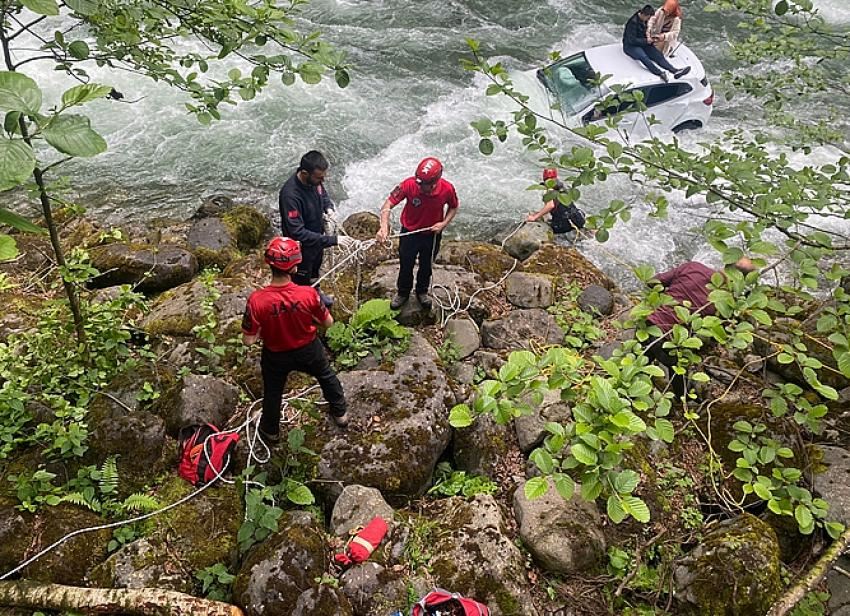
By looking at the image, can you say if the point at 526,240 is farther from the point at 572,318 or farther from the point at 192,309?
the point at 192,309

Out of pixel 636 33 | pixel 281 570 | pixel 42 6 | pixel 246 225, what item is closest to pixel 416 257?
pixel 281 570

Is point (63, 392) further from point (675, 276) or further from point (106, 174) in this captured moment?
point (106, 174)

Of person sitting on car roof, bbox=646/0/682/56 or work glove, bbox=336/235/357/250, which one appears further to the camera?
person sitting on car roof, bbox=646/0/682/56

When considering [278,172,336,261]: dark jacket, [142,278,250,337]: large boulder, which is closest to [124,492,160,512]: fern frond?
[142,278,250,337]: large boulder

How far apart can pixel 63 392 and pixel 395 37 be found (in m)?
12.6

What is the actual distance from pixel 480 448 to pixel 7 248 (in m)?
3.98

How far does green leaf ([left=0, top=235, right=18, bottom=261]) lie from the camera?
68.7 inches

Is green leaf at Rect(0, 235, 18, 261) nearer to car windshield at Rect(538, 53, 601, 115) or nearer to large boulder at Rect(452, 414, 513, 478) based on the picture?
large boulder at Rect(452, 414, 513, 478)

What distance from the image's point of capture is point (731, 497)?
4844 mm

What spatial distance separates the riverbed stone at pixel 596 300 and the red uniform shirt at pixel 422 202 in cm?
241

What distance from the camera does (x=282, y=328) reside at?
4391 millimetres

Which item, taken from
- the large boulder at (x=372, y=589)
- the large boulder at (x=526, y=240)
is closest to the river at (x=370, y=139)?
the large boulder at (x=526, y=240)

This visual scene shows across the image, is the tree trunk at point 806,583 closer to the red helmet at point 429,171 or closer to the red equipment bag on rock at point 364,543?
the red equipment bag on rock at point 364,543

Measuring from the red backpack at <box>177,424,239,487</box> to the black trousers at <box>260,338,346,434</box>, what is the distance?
12.8 inches
